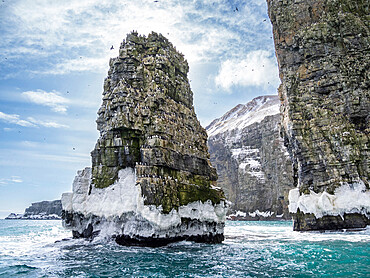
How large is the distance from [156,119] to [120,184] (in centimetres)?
667

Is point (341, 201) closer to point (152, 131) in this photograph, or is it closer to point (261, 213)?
point (152, 131)

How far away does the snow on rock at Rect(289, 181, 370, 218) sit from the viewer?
114 feet

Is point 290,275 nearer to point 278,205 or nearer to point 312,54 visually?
point 312,54

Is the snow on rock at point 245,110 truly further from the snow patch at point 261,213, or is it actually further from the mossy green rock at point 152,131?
the mossy green rock at point 152,131

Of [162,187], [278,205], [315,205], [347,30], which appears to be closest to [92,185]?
[162,187]

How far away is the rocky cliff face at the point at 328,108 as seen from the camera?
36.7 meters

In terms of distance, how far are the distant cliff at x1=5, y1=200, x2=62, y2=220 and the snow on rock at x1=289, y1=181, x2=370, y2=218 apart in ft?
523

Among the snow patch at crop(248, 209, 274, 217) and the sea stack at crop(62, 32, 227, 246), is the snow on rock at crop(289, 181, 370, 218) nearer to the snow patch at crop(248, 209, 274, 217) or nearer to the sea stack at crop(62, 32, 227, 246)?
the sea stack at crop(62, 32, 227, 246)

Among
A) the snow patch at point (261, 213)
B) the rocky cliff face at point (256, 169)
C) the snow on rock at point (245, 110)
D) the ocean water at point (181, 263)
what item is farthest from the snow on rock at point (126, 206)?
the snow on rock at point (245, 110)

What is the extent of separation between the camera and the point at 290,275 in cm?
1348

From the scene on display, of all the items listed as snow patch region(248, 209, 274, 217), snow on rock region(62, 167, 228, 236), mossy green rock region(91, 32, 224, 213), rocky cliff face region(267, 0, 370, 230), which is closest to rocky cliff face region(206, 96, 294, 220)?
snow patch region(248, 209, 274, 217)

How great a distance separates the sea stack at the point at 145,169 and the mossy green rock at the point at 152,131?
0.28ft

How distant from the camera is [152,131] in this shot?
2638 cm

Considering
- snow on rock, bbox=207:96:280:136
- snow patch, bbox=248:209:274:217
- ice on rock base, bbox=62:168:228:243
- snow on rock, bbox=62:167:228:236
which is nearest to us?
snow on rock, bbox=62:167:228:236
